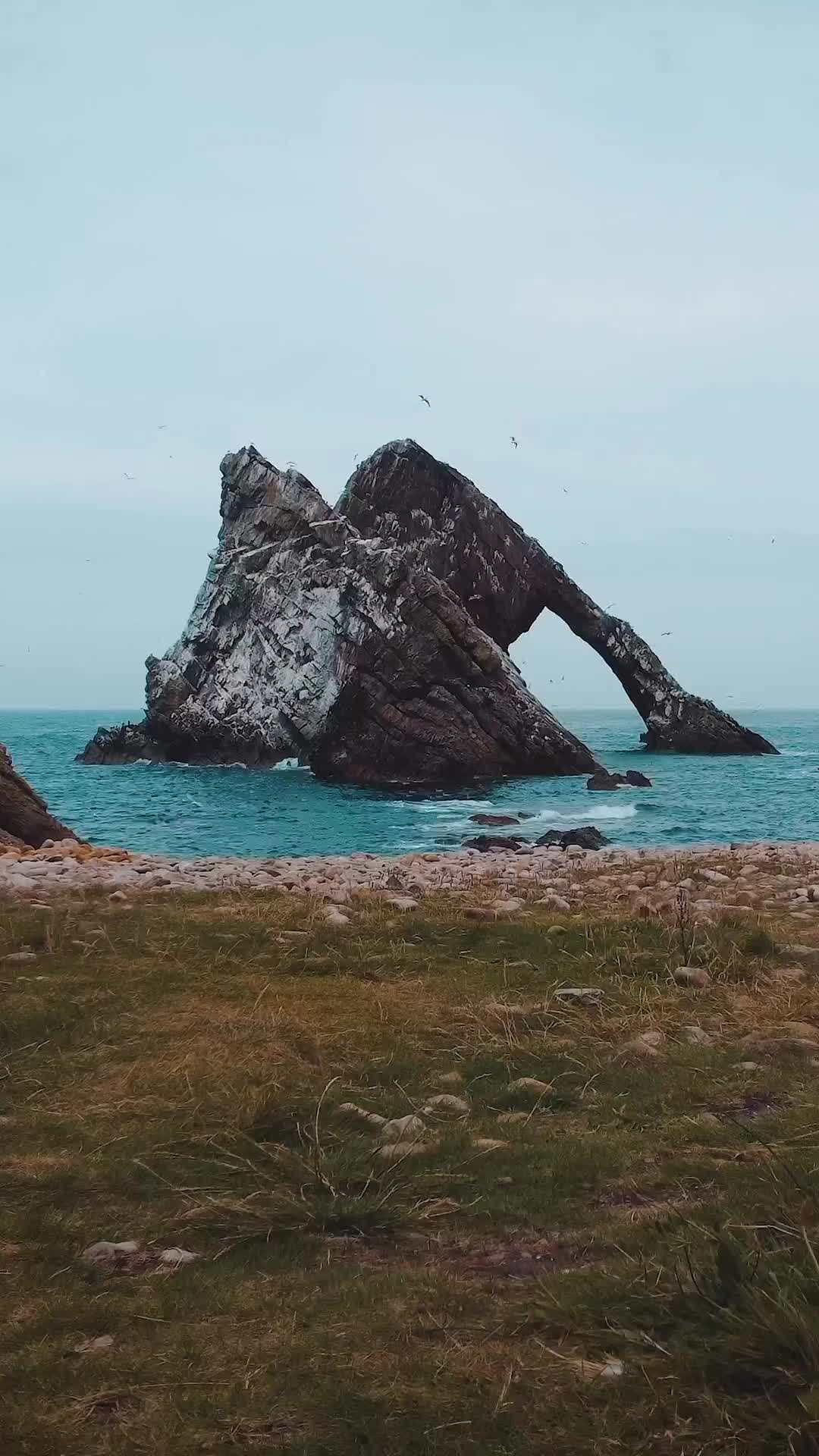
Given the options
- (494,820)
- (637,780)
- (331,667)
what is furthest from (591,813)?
(331,667)

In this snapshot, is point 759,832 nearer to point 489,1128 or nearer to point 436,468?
point 489,1128

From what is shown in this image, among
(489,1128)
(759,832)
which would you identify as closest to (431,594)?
(759,832)

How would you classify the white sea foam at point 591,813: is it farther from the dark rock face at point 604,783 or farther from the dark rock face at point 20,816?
the dark rock face at point 20,816

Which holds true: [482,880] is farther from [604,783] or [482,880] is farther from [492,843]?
[604,783]

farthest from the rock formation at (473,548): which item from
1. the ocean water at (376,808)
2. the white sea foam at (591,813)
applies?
the white sea foam at (591,813)

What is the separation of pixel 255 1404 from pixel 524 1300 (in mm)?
879

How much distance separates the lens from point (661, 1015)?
6.02m

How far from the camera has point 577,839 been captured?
25062 millimetres

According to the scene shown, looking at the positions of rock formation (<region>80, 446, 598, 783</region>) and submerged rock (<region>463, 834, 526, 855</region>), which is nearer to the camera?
submerged rock (<region>463, 834, 526, 855</region>)

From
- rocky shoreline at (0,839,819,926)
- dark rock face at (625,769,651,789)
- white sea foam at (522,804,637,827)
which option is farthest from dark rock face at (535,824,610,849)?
dark rock face at (625,769,651,789)

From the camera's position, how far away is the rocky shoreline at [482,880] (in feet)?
31.7

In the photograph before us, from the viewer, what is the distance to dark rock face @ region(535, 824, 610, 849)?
80.1 feet

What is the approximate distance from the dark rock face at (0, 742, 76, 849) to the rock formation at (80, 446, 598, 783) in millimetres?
27991

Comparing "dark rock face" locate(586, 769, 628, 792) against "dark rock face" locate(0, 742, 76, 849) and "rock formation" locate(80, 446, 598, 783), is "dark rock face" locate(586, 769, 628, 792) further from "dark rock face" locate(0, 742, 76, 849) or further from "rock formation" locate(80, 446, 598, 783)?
"dark rock face" locate(0, 742, 76, 849)
